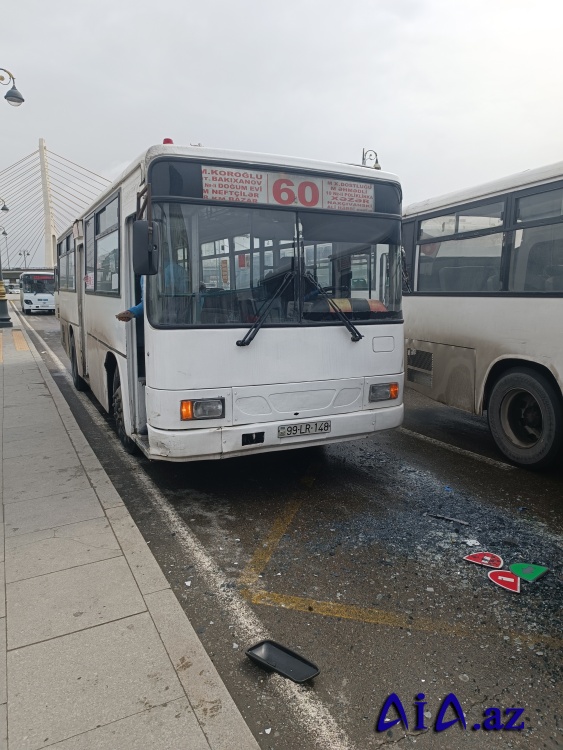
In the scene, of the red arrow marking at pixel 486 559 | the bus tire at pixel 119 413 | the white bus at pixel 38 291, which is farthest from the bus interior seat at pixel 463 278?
the white bus at pixel 38 291

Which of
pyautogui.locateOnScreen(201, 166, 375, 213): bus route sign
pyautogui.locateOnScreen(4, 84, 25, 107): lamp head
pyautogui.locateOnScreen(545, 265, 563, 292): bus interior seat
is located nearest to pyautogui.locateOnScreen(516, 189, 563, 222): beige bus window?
pyautogui.locateOnScreen(545, 265, 563, 292): bus interior seat

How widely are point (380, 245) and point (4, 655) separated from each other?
13.6ft

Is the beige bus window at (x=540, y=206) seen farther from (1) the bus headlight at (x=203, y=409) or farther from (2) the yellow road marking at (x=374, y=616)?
(2) the yellow road marking at (x=374, y=616)

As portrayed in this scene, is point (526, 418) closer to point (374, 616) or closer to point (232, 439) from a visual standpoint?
point (232, 439)

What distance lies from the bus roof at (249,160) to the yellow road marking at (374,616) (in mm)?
3208

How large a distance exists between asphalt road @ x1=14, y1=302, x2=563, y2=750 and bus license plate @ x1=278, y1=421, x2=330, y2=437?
691 millimetres

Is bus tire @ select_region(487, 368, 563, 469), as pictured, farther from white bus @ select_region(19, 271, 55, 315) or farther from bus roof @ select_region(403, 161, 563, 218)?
white bus @ select_region(19, 271, 55, 315)

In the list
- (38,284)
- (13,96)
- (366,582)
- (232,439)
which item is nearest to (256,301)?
(232,439)

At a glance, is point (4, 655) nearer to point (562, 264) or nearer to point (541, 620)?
point (541, 620)

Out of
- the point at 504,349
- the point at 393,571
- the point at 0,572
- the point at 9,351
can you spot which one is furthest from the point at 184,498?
the point at 9,351

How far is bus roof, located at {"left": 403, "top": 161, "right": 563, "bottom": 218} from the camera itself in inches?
216

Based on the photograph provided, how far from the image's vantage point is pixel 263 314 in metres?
4.53

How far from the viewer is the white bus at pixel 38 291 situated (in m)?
32.7

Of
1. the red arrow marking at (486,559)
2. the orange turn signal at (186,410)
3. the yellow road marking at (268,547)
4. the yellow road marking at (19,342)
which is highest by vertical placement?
the orange turn signal at (186,410)
